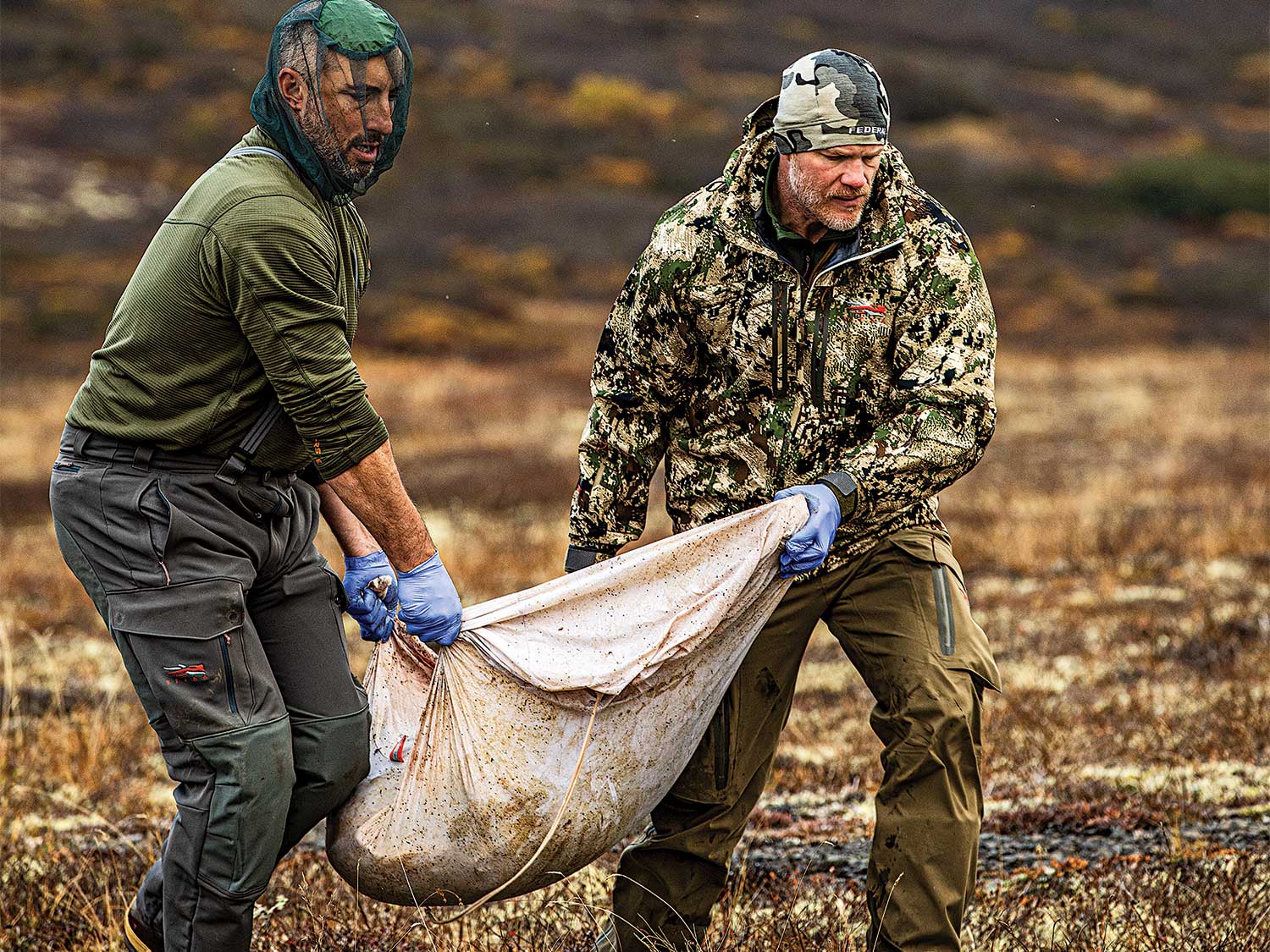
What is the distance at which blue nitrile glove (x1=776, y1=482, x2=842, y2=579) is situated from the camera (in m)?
3.46

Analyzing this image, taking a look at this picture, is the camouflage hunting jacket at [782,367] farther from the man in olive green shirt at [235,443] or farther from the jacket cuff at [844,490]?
the man in olive green shirt at [235,443]

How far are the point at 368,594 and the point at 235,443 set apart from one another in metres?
0.69

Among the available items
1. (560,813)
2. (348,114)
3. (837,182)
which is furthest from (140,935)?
(837,182)

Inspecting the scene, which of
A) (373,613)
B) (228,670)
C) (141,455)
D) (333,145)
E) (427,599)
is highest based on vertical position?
(333,145)

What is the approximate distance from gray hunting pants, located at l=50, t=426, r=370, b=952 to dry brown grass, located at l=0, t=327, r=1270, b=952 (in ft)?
1.59

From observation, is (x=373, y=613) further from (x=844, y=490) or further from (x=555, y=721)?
(x=844, y=490)

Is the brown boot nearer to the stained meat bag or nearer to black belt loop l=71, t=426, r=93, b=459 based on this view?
the stained meat bag

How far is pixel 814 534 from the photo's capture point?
3.46 metres

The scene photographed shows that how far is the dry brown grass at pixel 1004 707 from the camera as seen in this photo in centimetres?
389

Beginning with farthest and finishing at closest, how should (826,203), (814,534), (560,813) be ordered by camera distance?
(826,203)
(814,534)
(560,813)

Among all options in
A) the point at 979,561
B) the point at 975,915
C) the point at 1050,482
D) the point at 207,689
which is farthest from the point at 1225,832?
the point at 1050,482

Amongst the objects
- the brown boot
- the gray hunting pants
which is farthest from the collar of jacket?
the brown boot

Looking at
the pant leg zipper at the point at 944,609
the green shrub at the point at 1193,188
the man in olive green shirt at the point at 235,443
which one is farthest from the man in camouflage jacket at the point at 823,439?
the green shrub at the point at 1193,188

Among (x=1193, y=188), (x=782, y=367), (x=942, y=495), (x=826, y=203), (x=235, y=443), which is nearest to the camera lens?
(x=235, y=443)
